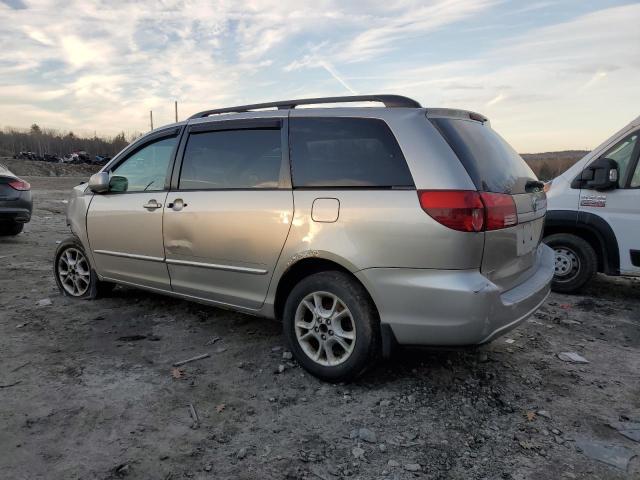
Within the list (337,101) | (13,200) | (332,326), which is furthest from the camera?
(13,200)

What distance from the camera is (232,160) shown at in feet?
12.7

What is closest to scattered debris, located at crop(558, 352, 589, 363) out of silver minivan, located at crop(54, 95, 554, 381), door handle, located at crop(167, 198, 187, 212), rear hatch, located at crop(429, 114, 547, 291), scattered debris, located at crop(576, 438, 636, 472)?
silver minivan, located at crop(54, 95, 554, 381)

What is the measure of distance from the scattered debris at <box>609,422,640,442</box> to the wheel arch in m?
2.94

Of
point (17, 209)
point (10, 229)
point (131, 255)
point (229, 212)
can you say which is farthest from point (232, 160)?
point (10, 229)

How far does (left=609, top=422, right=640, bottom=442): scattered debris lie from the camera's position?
276 centimetres

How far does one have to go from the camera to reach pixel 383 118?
3.20m

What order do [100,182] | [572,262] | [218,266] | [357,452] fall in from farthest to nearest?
1. [572,262]
2. [100,182]
3. [218,266]
4. [357,452]

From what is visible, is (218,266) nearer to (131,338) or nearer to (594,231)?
(131,338)


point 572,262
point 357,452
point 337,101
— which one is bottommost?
point 357,452

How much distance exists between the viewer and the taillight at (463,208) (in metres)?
2.81

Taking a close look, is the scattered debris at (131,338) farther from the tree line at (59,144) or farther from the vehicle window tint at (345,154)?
the tree line at (59,144)

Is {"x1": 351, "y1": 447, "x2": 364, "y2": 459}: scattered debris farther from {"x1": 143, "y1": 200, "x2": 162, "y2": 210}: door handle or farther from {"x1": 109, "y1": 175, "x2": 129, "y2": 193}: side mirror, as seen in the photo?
{"x1": 109, "y1": 175, "x2": 129, "y2": 193}: side mirror

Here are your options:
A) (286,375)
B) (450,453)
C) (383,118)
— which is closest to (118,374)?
(286,375)

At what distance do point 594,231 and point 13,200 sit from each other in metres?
8.85
